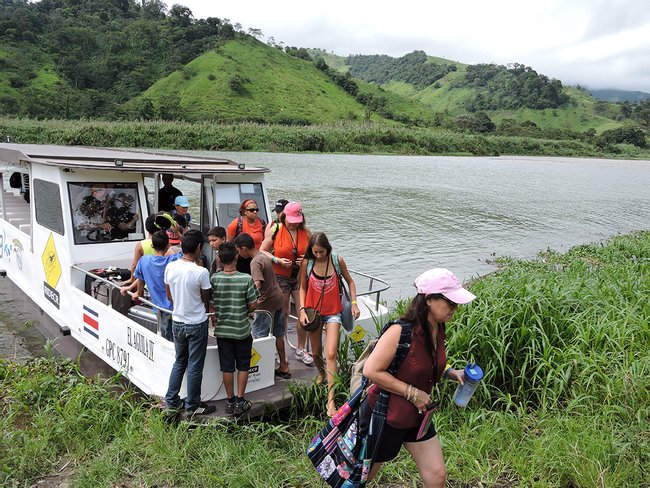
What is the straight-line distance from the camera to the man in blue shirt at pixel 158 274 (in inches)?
205

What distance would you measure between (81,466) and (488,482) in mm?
3062

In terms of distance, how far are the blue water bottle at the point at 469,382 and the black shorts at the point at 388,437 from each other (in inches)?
13.8

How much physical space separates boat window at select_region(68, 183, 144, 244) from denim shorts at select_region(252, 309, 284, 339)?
2624 mm

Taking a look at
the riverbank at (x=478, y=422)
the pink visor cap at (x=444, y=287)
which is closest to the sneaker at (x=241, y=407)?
the riverbank at (x=478, y=422)

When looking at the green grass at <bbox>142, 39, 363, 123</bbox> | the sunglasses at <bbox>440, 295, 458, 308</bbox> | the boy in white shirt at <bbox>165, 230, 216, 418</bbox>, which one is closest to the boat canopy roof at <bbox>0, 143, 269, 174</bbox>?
the boy in white shirt at <bbox>165, 230, 216, 418</bbox>

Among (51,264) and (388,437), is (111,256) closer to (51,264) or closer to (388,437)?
(51,264)

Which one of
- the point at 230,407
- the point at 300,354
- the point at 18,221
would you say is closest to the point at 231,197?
the point at 300,354

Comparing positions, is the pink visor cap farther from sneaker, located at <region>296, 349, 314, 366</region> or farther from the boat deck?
sneaker, located at <region>296, 349, 314, 366</region>

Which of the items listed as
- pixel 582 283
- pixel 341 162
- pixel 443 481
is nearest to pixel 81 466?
pixel 443 481

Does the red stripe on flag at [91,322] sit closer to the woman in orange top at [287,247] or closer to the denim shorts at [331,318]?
the woman in orange top at [287,247]

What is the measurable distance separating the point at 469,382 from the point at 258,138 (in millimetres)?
48870

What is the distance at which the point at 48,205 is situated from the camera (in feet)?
23.2

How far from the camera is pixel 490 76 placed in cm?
15638

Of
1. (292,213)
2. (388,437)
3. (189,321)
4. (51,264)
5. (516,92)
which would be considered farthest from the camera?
(516,92)
